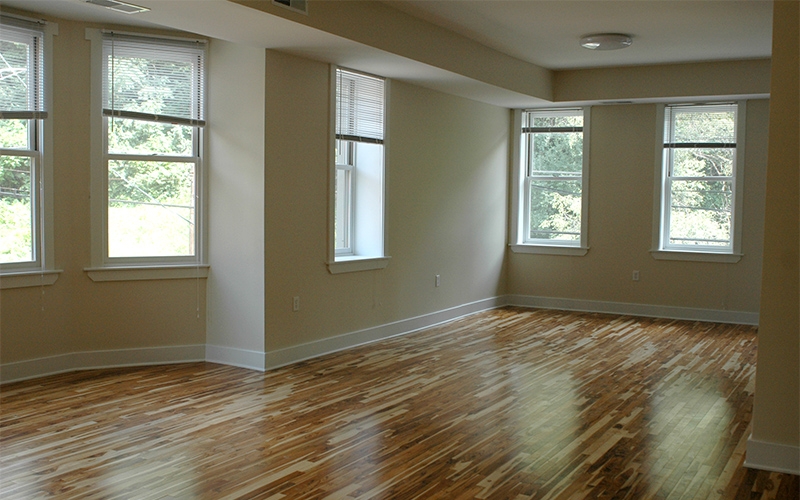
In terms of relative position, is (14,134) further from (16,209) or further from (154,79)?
(154,79)

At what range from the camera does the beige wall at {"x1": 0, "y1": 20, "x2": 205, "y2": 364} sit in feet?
16.6

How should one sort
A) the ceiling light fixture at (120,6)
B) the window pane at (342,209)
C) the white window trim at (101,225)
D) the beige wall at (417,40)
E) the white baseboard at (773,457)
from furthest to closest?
the window pane at (342,209) < the white window trim at (101,225) < the beige wall at (417,40) < the ceiling light fixture at (120,6) < the white baseboard at (773,457)

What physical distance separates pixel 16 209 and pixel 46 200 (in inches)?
7.8

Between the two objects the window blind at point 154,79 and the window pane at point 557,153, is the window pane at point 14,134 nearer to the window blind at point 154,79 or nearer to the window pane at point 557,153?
the window blind at point 154,79

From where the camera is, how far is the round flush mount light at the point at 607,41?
6.34m

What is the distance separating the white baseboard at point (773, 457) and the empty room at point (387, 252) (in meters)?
0.01

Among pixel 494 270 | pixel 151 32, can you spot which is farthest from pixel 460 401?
pixel 494 270

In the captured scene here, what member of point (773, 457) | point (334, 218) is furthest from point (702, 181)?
point (773, 457)

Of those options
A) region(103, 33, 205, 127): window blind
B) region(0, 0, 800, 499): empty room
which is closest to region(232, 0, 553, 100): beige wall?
region(0, 0, 800, 499): empty room

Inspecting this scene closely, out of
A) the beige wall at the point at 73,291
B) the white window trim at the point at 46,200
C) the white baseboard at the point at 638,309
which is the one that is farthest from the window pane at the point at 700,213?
the white window trim at the point at 46,200

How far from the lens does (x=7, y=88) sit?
492cm

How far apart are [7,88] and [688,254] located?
269 inches

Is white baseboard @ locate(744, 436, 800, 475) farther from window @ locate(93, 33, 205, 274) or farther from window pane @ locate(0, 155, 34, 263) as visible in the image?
window pane @ locate(0, 155, 34, 263)

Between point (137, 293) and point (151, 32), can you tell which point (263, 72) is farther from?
point (137, 293)
